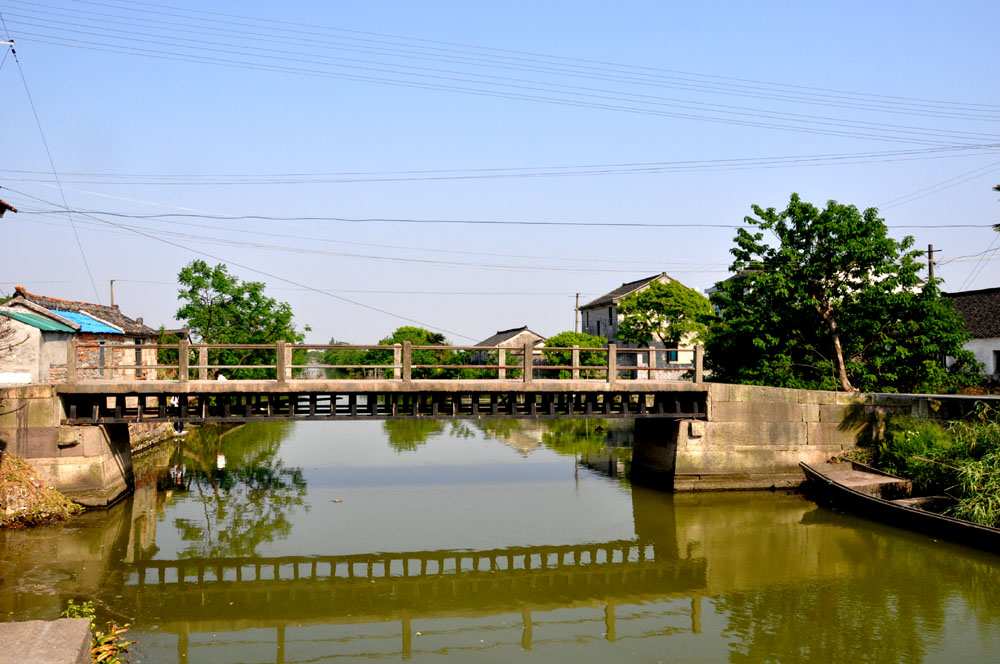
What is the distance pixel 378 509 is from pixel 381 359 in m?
44.8

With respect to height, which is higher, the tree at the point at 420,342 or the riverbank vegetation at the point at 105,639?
the tree at the point at 420,342

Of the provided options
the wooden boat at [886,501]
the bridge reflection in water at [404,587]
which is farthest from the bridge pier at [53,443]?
the wooden boat at [886,501]

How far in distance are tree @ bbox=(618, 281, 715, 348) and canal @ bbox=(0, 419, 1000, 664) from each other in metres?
21.6

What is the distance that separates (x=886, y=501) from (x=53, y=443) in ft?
68.9

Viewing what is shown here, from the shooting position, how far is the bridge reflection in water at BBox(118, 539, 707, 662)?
41.9 feet

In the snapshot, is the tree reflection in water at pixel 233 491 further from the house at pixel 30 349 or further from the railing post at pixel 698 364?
the railing post at pixel 698 364

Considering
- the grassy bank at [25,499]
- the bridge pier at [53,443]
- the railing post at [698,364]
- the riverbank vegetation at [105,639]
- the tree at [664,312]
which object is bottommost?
the riverbank vegetation at [105,639]

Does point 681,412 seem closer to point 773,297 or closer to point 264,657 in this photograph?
point 773,297

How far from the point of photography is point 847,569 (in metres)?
15.5

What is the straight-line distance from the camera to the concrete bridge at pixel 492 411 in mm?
19109

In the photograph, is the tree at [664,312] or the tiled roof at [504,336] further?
the tiled roof at [504,336]

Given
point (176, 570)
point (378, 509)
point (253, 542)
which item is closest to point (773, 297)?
point (378, 509)

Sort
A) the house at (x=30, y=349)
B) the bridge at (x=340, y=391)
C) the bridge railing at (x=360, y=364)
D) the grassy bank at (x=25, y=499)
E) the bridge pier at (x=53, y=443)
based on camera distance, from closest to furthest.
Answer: the grassy bank at (x=25, y=499)
the bridge pier at (x=53, y=443)
the bridge at (x=340, y=391)
the bridge railing at (x=360, y=364)
the house at (x=30, y=349)

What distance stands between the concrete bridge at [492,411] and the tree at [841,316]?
113 inches
